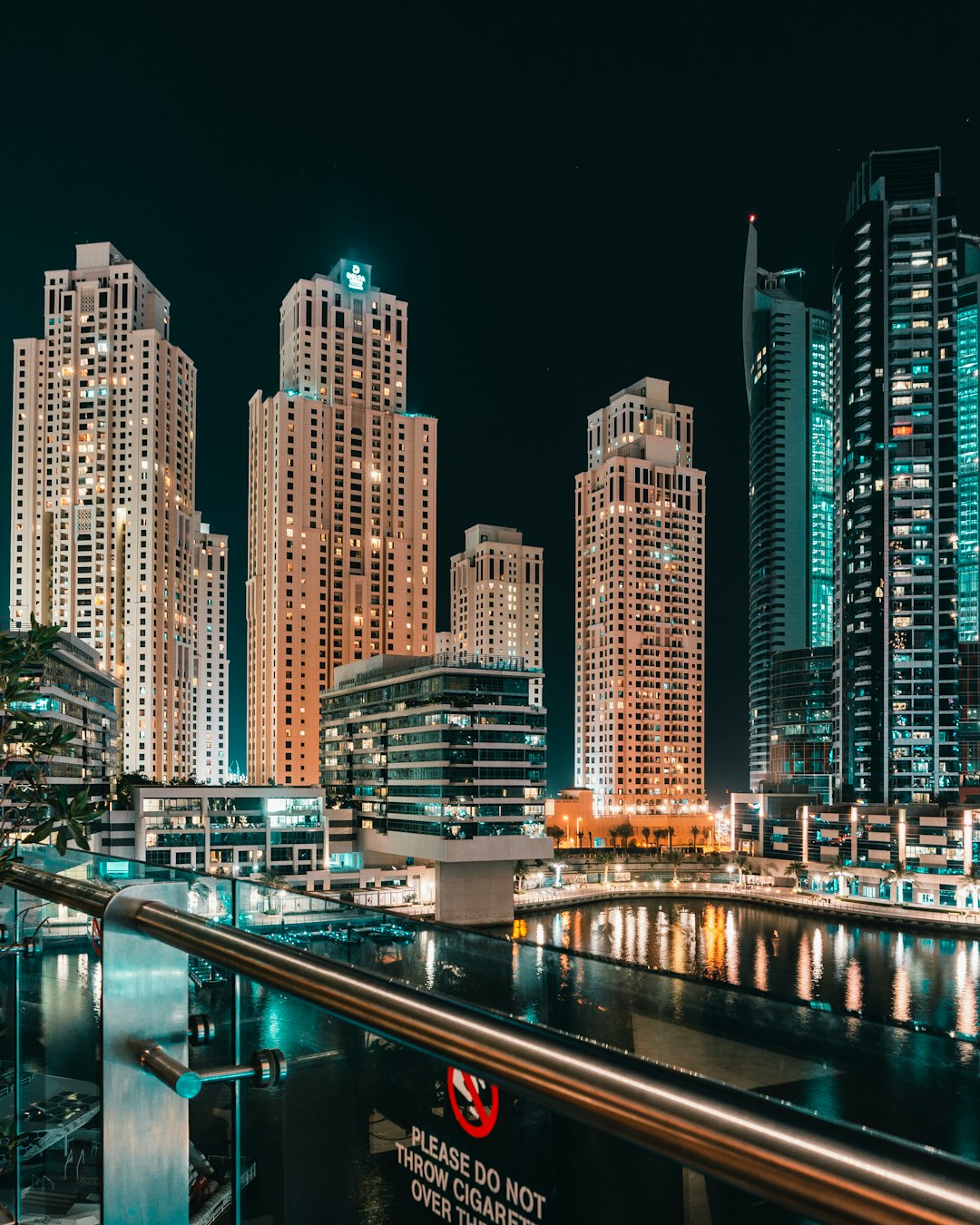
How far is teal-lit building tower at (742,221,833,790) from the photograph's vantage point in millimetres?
101938

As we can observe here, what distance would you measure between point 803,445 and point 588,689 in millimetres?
36218

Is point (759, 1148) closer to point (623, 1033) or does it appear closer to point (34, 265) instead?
point (623, 1033)

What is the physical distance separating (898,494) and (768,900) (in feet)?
95.5

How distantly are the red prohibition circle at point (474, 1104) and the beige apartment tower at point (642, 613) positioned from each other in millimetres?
86423

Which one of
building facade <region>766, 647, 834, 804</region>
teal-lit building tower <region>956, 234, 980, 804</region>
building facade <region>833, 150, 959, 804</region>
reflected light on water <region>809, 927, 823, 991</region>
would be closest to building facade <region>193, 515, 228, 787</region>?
building facade <region>766, 647, 834, 804</region>

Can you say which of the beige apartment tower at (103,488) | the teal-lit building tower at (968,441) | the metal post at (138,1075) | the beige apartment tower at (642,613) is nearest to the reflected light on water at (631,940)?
the beige apartment tower at (642,613)

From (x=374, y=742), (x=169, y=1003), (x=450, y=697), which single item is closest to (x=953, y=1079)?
(x=169, y=1003)

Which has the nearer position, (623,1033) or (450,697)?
(623,1033)

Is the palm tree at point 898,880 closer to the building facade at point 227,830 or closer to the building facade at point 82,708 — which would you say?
the building facade at point 227,830

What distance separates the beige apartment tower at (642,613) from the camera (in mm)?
89250

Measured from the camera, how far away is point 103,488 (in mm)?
75438

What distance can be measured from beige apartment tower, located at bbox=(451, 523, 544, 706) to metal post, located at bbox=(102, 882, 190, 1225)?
386 feet

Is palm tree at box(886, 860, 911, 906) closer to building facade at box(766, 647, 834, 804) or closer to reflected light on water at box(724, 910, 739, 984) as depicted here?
reflected light on water at box(724, 910, 739, 984)

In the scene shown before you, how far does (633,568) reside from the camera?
94500mm
